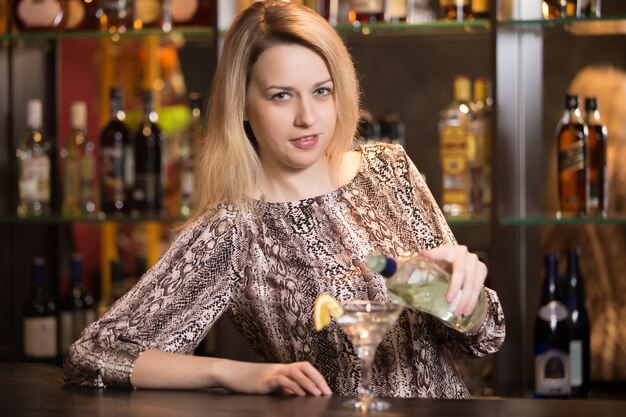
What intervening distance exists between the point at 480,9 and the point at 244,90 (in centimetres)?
116

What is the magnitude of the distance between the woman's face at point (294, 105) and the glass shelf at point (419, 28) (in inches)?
43.3

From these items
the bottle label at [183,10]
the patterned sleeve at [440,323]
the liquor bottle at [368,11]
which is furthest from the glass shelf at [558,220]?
the bottle label at [183,10]

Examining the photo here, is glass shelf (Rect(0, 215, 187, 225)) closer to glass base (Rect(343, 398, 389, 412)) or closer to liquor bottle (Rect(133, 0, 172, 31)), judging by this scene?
liquor bottle (Rect(133, 0, 172, 31))

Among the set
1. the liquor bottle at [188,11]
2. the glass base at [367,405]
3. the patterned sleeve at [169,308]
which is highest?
the liquor bottle at [188,11]

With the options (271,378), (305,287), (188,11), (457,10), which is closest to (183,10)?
(188,11)

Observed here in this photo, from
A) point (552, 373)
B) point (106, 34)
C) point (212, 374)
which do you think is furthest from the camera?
point (106, 34)

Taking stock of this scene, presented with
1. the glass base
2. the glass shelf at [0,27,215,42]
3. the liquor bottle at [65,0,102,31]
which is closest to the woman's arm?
the glass base

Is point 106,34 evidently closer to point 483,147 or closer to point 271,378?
point 483,147

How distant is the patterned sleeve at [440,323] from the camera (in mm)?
A: 1844

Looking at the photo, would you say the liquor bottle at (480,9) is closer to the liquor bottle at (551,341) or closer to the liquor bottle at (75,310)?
the liquor bottle at (551,341)

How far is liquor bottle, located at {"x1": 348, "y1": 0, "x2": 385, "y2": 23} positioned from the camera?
3053 mm

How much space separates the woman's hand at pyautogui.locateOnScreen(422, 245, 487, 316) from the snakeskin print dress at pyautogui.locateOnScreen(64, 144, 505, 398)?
0.81 ft

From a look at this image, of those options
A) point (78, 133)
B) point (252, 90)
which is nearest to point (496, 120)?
point (252, 90)

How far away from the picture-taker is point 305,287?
6.40 feet
